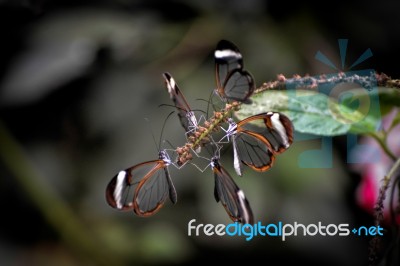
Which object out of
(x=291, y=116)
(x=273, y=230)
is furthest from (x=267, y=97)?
(x=273, y=230)

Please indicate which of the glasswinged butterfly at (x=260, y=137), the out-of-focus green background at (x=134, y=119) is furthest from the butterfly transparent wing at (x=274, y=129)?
the out-of-focus green background at (x=134, y=119)

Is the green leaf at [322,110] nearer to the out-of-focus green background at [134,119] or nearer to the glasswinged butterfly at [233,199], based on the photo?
the glasswinged butterfly at [233,199]

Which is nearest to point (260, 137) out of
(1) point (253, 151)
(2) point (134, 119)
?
(1) point (253, 151)

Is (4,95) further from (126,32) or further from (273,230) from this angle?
(273,230)

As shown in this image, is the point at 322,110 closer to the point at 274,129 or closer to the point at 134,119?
the point at 274,129

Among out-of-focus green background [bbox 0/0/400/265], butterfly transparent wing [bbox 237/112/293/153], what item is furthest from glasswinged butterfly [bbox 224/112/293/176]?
out-of-focus green background [bbox 0/0/400/265]

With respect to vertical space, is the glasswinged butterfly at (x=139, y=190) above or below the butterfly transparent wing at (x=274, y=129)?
below
